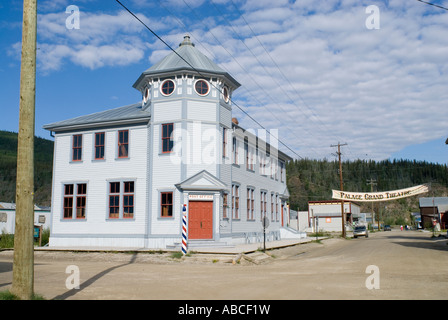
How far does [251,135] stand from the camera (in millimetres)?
31031

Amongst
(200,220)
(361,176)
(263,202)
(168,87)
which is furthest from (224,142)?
(361,176)

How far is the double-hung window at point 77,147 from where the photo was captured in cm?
2738

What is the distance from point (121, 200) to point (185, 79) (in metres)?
8.39

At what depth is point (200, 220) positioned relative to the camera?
23.9 meters

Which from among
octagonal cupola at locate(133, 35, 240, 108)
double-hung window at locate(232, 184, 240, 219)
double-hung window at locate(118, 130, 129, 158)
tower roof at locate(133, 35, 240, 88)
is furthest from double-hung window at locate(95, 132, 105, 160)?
double-hung window at locate(232, 184, 240, 219)

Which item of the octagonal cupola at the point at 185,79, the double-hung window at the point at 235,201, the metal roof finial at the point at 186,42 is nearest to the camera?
the octagonal cupola at the point at 185,79

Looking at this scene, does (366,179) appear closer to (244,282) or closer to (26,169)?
(244,282)

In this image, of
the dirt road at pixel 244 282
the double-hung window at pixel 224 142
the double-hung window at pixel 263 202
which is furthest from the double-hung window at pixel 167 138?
the double-hung window at pixel 263 202

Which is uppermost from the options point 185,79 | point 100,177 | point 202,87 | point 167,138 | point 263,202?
point 185,79

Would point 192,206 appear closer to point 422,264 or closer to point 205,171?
point 205,171

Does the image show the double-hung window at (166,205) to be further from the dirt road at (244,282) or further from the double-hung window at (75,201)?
the dirt road at (244,282)

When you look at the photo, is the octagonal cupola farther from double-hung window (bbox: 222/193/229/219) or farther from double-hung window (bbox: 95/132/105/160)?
double-hung window (bbox: 222/193/229/219)

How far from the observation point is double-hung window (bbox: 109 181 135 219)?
997 inches

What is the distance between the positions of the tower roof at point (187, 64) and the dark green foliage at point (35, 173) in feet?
266
